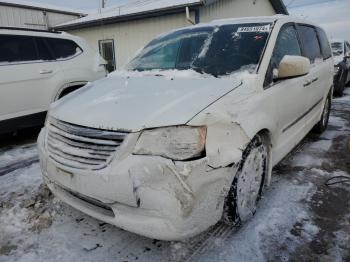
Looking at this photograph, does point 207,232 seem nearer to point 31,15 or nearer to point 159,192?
point 159,192

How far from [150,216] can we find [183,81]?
1280 millimetres

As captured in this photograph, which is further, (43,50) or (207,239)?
(43,50)

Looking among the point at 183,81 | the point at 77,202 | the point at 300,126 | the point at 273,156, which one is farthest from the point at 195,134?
the point at 300,126

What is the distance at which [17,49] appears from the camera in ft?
16.8

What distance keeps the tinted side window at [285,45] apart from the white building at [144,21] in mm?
6312

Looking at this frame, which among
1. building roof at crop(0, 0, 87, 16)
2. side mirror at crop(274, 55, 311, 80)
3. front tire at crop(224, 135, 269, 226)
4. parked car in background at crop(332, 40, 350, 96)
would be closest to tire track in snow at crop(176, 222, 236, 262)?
front tire at crop(224, 135, 269, 226)

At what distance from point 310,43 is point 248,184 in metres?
2.65

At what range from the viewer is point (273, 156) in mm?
3131

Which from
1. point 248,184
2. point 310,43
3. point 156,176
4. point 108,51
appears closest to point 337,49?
point 310,43

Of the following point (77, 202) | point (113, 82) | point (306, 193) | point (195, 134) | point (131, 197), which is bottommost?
point (306, 193)

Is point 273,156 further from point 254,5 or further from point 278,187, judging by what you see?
point 254,5

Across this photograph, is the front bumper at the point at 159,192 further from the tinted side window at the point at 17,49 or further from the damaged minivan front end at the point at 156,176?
the tinted side window at the point at 17,49

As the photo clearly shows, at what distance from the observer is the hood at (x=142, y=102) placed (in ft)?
7.30

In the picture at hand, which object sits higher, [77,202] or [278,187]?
[77,202]
